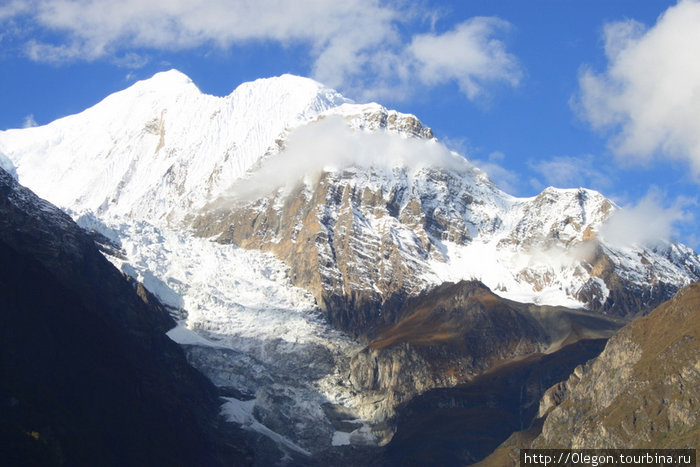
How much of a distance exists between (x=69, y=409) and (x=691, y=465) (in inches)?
3979

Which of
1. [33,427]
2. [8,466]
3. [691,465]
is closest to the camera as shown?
[8,466]

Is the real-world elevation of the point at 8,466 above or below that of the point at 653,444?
below

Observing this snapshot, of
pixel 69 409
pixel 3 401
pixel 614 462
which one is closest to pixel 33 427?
pixel 3 401

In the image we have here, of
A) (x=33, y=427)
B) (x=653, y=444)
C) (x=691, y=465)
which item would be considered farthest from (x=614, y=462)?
(x=33, y=427)

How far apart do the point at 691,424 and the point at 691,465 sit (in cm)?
1494

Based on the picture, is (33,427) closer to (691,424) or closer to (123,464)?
(123,464)

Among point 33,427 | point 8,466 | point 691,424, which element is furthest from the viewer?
point 691,424

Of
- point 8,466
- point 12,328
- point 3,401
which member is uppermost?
point 12,328

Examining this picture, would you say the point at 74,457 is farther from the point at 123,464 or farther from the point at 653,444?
the point at 653,444

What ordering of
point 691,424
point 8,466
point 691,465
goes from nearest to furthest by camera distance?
1. point 8,466
2. point 691,465
3. point 691,424

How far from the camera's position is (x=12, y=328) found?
641 feet

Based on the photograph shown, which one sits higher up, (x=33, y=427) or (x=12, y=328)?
(x=12, y=328)

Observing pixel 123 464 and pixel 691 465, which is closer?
pixel 691 465

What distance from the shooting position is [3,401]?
170m
